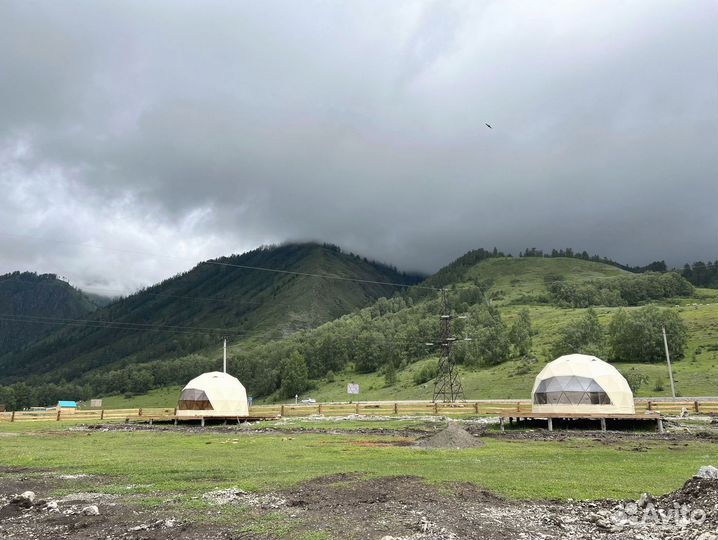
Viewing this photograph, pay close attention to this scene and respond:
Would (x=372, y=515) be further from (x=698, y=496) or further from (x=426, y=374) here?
(x=426, y=374)

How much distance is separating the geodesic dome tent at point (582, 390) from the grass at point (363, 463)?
11.4 meters

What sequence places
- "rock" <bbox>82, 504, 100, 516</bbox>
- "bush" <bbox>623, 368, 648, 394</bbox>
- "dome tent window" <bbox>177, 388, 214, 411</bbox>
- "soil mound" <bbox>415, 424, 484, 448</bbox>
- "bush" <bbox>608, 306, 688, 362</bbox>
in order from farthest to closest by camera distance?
"bush" <bbox>608, 306, 688, 362</bbox>
"bush" <bbox>623, 368, 648, 394</bbox>
"dome tent window" <bbox>177, 388, 214, 411</bbox>
"soil mound" <bbox>415, 424, 484, 448</bbox>
"rock" <bbox>82, 504, 100, 516</bbox>

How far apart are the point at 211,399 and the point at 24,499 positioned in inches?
1669

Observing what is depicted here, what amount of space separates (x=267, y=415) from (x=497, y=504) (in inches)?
1856

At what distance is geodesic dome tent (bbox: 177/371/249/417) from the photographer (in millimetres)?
56000

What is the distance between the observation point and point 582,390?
141 feet

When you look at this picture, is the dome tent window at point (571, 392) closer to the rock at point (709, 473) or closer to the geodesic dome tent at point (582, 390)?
the geodesic dome tent at point (582, 390)

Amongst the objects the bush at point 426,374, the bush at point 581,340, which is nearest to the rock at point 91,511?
the bush at point 581,340

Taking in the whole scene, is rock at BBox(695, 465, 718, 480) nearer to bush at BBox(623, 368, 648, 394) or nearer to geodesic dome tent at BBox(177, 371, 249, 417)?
geodesic dome tent at BBox(177, 371, 249, 417)

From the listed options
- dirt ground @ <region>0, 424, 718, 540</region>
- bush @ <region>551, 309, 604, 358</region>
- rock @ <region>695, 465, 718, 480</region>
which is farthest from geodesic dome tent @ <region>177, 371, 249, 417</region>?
bush @ <region>551, 309, 604, 358</region>

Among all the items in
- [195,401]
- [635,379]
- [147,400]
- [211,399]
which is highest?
[211,399]

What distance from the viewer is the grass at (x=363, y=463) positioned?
16797 millimetres

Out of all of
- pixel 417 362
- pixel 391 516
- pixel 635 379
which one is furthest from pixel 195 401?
pixel 417 362

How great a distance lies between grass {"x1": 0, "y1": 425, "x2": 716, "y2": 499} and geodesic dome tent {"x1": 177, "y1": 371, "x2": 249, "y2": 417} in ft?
73.2
